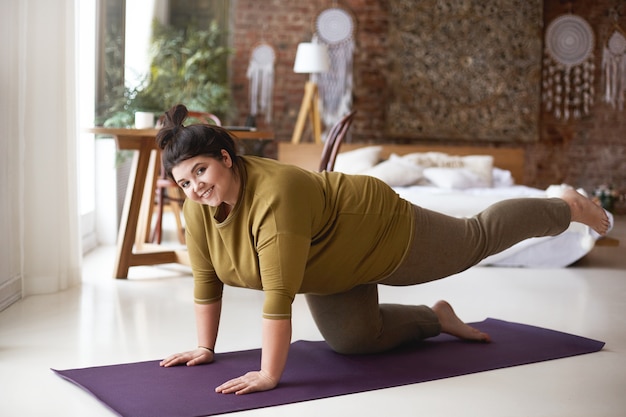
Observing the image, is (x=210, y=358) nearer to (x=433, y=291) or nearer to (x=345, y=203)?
(x=345, y=203)

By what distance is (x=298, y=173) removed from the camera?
2426 millimetres

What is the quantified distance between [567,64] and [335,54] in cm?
241

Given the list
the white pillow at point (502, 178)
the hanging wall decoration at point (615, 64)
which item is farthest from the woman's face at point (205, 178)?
the hanging wall decoration at point (615, 64)

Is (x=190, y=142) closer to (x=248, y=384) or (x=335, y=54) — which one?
(x=248, y=384)

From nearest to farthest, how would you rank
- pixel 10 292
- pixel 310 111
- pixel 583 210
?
pixel 583 210
pixel 10 292
pixel 310 111

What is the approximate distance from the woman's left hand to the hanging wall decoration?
7424mm

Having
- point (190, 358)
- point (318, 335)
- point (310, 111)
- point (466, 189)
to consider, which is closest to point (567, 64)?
point (310, 111)

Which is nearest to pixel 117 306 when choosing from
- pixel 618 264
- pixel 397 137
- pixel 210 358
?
pixel 210 358

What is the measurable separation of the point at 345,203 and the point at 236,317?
117cm

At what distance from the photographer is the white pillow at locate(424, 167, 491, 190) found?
20.7 ft

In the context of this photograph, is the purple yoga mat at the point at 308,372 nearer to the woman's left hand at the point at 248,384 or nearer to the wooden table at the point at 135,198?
the woman's left hand at the point at 248,384

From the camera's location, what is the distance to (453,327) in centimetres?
310

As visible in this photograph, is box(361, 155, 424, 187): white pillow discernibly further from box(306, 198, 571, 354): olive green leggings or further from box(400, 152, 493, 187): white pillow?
box(306, 198, 571, 354): olive green leggings

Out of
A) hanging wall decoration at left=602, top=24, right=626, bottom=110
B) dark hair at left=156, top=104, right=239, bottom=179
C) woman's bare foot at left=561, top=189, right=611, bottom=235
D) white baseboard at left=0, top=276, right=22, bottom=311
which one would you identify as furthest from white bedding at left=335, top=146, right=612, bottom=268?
dark hair at left=156, top=104, right=239, bottom=179
